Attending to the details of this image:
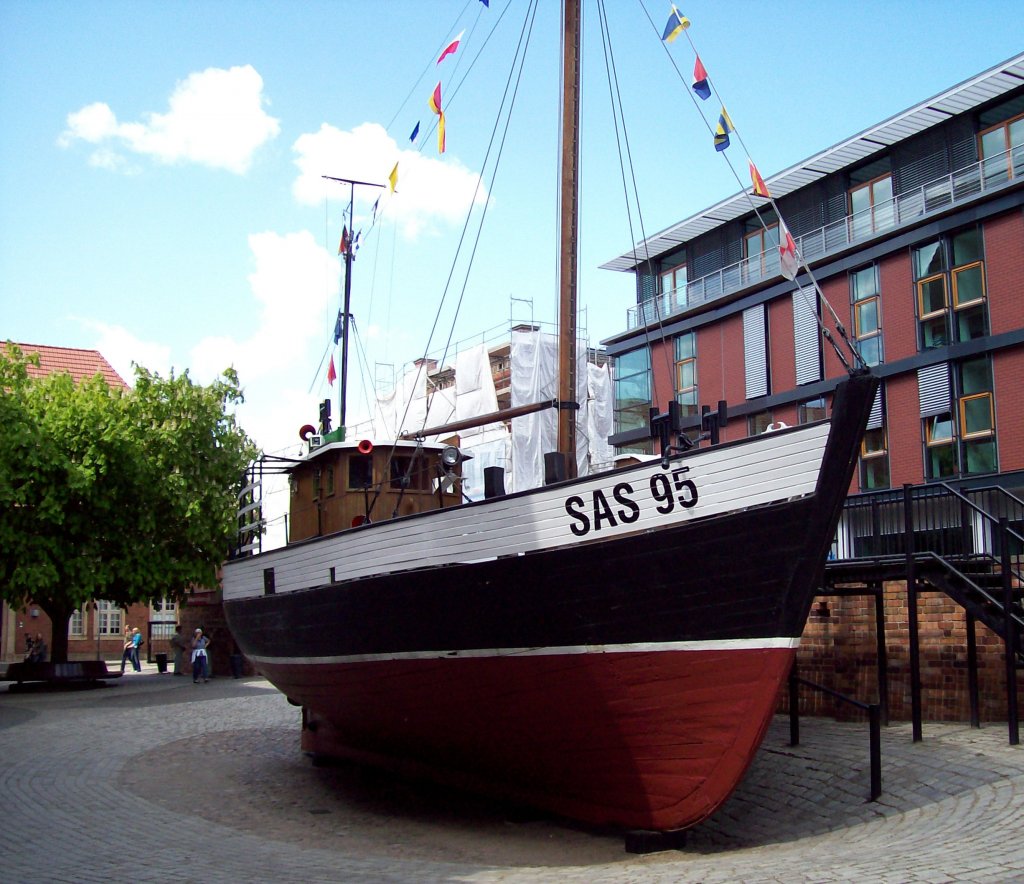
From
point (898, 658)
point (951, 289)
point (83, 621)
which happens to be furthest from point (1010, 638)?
point (83, 621)

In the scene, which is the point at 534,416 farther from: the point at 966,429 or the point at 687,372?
the point at 966,429

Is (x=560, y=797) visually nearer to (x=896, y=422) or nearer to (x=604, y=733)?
(x=604, y=733)

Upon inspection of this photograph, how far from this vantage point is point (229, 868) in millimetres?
7762

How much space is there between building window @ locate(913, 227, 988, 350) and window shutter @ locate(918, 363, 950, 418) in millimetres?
527

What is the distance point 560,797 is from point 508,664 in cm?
130

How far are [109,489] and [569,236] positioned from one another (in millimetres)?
16089

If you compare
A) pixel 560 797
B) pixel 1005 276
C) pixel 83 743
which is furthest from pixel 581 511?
pixel 1005 276

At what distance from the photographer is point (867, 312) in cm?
2327

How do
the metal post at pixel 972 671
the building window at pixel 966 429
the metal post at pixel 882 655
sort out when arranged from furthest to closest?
the building window at pixel 966 429 < the metal post at pixel 882 655 < the metal post at pixel 972 671

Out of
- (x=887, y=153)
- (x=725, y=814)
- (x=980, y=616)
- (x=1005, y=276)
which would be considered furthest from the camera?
(x=887, y=153)

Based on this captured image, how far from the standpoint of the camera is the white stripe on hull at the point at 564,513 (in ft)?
26.4

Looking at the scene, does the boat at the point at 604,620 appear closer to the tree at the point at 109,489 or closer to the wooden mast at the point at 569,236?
the wooden mast at the point at 569,236

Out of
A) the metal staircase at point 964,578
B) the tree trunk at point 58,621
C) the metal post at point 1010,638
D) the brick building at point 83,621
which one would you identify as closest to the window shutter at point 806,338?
the metal staircase at point 964,578

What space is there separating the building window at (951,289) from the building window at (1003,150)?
4.07 feet
